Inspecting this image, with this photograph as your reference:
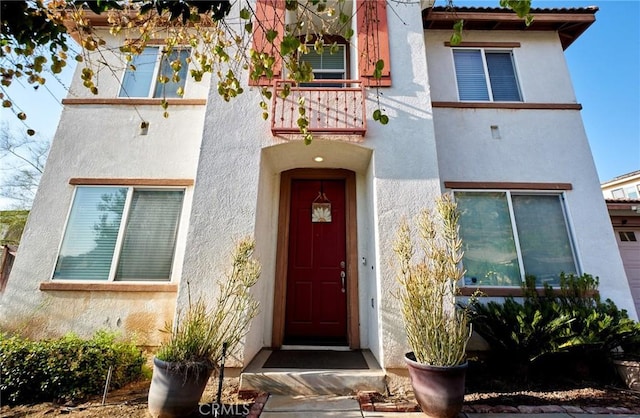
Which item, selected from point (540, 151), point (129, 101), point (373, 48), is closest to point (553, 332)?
point (540, 151)

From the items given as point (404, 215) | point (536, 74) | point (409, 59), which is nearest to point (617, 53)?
point (536, 74)

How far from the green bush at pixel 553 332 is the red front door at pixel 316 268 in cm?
207

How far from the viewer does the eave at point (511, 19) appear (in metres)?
5.36

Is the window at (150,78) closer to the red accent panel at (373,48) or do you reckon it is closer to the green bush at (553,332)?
the red accent panel at (373,48)

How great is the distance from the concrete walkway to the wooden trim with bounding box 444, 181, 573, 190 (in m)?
3.12

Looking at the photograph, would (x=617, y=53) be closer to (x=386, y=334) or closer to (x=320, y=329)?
(x=386, y=334)

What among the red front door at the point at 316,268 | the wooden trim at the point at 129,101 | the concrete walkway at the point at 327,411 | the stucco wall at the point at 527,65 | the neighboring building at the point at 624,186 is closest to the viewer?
the concrete walkway at the point at 327,411

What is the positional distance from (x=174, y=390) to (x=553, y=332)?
422 centimetres

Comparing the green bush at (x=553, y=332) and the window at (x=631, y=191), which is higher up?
the window at (x=631, y=191)

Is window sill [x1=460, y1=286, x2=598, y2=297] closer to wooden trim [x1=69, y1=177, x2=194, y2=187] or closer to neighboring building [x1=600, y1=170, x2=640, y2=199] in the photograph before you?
wooden trim [x1=69, y1=177, x2=194, y2=187]

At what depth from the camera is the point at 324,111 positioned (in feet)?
14.0

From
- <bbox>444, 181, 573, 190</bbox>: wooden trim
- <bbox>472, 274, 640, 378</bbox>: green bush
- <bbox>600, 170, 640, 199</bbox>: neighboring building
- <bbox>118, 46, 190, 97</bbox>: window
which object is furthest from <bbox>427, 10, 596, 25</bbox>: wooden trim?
<bbox>600, 170, 640, 199</bbox>: neighboring building

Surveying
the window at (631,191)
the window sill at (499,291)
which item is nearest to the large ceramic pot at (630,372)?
the window sill at (499,291)

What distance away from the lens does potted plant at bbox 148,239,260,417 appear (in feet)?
8.33
